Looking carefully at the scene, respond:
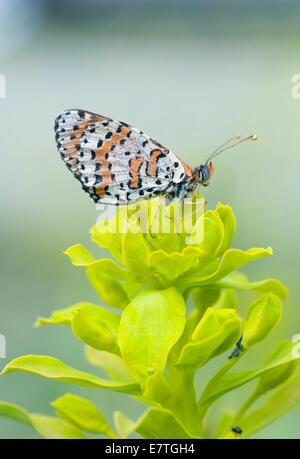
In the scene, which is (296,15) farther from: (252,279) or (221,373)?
(221,373)

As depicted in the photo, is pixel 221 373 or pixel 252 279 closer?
pixel 221 373

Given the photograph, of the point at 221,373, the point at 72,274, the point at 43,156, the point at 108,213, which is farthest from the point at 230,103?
the point at 221,373

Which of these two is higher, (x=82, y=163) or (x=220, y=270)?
(x=82, y=163)

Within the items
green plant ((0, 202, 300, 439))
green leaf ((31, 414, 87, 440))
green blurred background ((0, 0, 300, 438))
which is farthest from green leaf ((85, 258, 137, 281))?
green blurred background ((0, 0, 300, 438))

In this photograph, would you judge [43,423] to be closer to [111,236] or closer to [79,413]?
[79,413]

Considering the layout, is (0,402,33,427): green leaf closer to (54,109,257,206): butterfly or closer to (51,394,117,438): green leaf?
(51,394,117,438): green leaf
